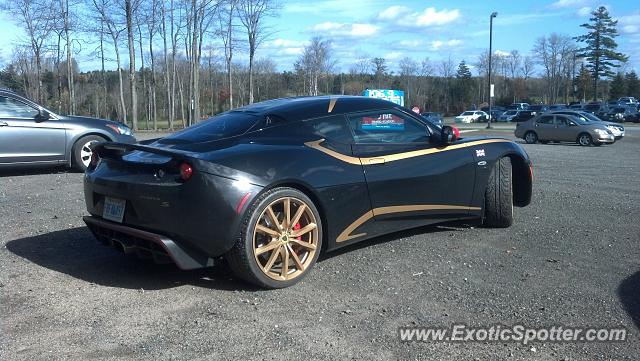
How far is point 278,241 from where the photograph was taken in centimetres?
422

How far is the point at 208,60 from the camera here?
5116cm

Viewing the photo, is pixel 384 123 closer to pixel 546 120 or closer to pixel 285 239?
pixel 285 239

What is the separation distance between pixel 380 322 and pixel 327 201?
1.19 m

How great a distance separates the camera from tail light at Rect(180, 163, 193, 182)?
3938mm

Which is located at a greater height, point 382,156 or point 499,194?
point 382,156

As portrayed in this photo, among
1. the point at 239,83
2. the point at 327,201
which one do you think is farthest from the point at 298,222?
the point at 239,83

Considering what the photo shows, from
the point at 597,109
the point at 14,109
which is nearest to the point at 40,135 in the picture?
the point at 14,109

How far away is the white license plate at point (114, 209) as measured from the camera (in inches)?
168

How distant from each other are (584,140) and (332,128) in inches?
895

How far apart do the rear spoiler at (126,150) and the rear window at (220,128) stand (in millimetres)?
400

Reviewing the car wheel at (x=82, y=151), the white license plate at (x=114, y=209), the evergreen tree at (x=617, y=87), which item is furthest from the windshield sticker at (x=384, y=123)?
the evergreen tree at (x=617, y=87)

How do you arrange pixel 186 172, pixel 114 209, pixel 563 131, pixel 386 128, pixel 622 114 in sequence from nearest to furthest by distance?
pixel 186 172 → pixel 114 209 → pixel 386 128 → pixel 563 131 → pixel 622 114

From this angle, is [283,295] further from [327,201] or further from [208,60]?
[208,60]

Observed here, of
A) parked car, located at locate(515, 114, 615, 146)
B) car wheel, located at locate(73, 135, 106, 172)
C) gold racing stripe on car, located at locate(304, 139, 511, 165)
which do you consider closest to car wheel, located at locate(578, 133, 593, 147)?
parked car, located at locate(515, 114, 615, 146)
